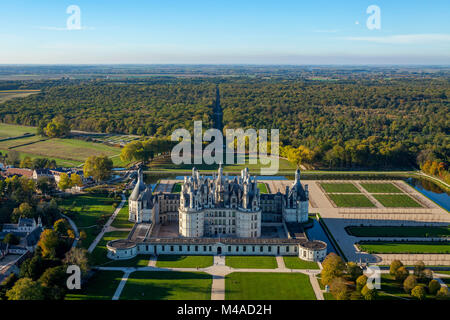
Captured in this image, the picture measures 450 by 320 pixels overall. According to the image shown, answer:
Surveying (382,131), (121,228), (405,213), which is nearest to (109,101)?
(382,131)

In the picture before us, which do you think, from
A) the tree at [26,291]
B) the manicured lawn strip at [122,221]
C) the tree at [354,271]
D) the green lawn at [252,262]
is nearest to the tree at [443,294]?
the tree at [354,271]

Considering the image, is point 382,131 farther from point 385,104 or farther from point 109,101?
point 109,101

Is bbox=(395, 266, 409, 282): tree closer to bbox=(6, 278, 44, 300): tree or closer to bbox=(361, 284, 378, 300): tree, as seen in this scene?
bbox=(361, 284, 378, 300): tree

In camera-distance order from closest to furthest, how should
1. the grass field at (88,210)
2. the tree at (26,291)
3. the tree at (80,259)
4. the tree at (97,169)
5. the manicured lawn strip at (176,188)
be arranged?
1. the tree at (26,291)
2. the tree at (80,259)
3. the grass field at (88,210)
4. the manicured lawn strip at (176,188)
5. the tree at (97,169)

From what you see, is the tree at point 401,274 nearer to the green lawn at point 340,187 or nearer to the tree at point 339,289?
the tree at point 339,289

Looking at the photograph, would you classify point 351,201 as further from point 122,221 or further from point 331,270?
point 122,221

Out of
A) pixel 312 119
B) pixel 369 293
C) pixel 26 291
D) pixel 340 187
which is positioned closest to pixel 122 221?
pixel 26 291

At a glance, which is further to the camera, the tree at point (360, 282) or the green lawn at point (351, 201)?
the green lawn at point (351, 201)
